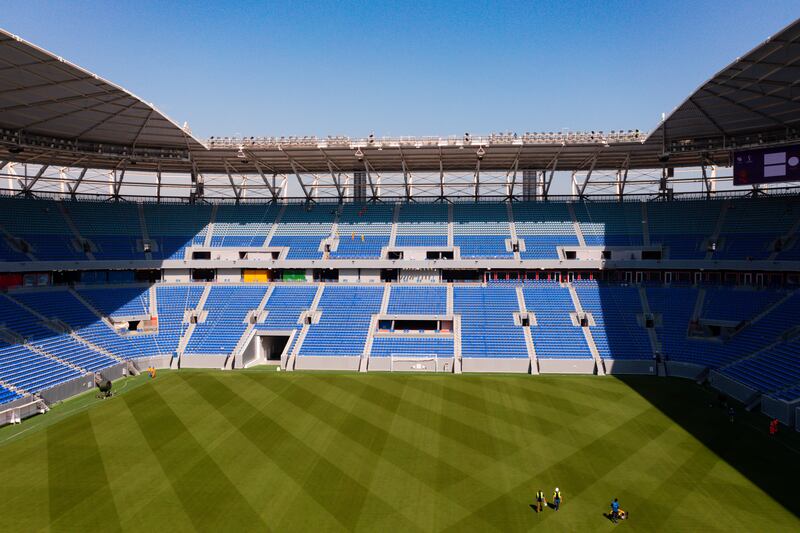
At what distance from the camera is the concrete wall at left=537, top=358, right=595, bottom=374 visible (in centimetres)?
4134

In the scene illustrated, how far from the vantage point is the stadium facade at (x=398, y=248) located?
38.9m

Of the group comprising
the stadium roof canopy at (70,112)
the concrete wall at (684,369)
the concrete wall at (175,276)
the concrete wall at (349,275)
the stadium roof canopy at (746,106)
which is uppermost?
the stadium roof canopy at (70,112)

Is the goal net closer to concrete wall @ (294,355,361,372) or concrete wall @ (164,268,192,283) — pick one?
concrete wall @ (294,355,361,372)

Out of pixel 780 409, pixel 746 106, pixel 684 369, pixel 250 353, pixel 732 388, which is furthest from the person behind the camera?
pixel 250 353

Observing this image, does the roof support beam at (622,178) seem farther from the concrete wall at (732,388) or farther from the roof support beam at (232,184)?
the roof support beam at (232,184)

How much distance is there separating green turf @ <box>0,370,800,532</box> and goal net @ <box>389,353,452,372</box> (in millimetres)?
6299

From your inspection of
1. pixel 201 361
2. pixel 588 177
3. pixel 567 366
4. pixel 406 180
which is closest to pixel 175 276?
pixel 201 361

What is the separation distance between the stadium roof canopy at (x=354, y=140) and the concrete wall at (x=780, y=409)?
1976cm

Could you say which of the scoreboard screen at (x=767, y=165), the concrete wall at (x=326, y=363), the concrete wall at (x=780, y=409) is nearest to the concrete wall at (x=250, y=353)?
the concrete wall at (x=326, y=363)

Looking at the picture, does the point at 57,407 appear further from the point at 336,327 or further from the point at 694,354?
the point at 694,354

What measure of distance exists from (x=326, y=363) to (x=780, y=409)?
31348 millimetres

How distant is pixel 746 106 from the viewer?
127 feet

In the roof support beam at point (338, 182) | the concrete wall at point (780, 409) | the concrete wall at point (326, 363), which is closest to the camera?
the concrete wall at point (780, 409)

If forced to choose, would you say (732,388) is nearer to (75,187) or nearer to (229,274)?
(229,274)
